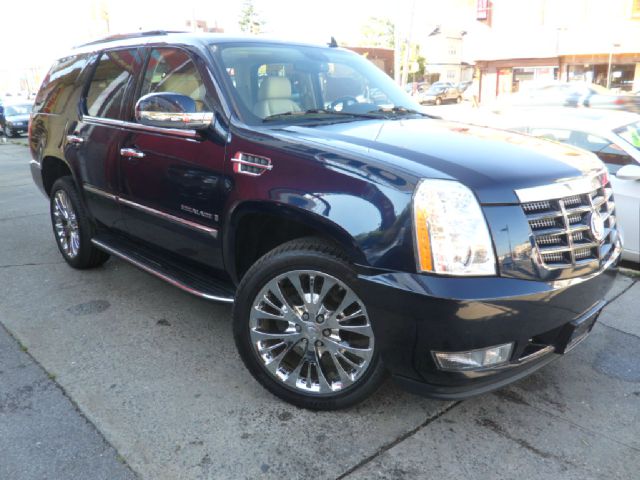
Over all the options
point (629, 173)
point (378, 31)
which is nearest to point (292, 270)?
point (629, 173)

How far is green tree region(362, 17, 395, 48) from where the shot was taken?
8531cm

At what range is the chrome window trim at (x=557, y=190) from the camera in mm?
2350

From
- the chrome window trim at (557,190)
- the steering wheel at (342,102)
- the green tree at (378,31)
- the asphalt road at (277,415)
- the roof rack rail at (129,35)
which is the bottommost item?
the asphalt road at (277,415)

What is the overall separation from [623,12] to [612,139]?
29.3m

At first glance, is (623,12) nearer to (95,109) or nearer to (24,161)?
(24,161)

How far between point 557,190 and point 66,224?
4149 mm

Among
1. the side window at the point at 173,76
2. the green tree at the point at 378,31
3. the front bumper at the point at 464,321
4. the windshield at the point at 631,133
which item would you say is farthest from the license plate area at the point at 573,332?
the green tree at the point at 378,31

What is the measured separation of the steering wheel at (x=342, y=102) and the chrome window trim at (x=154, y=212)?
3.64ft

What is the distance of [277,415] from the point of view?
282cm

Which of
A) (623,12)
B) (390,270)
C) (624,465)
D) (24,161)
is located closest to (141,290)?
(390,270)

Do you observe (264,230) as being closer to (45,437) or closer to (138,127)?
(138,127)

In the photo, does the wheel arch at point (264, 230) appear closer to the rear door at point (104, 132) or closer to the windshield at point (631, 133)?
the rear door at point (104, 132)

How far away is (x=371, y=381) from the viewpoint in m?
2.63

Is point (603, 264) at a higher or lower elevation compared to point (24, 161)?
higher
